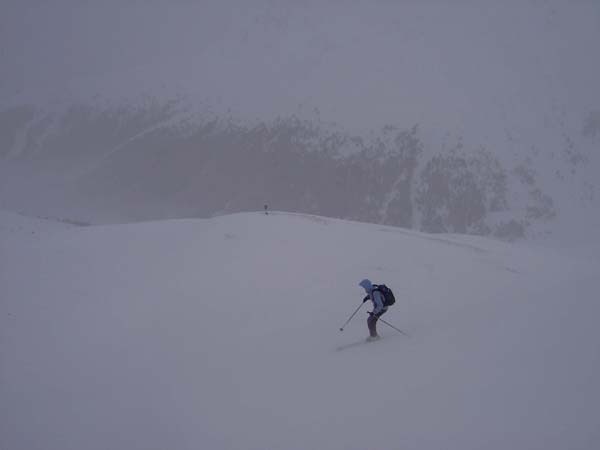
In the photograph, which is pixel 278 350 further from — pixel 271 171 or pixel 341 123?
pixel 341 123

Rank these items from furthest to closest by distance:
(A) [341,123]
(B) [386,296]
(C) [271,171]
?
(C) [271,171]
(A) [341,123]
(B) [386,296]

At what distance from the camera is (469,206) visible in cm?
4803

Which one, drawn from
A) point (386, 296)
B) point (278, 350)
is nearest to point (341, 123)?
point (386, 296)

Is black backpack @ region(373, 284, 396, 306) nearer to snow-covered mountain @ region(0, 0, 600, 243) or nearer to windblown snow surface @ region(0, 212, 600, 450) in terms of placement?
windblown snow surface @ region(0, 212, 600, 450)

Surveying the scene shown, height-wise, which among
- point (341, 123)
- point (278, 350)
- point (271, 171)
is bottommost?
point (278, 350)

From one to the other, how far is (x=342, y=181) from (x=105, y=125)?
4445 centimetres

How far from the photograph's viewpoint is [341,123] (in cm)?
5866

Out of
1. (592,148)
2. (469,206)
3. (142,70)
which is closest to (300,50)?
(142,70)

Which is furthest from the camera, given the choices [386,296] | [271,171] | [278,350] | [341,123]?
[271,171]

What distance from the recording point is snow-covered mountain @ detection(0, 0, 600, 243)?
163ft

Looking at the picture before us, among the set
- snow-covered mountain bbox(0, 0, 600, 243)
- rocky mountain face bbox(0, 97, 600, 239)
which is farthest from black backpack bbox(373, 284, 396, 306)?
snow-covered mountain bbox(0, 0, 600, 243)

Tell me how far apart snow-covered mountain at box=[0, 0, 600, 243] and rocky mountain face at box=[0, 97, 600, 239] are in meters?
0.21

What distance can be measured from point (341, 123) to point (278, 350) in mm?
51567

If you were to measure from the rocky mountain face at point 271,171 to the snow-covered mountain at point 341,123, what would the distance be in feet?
0.70
